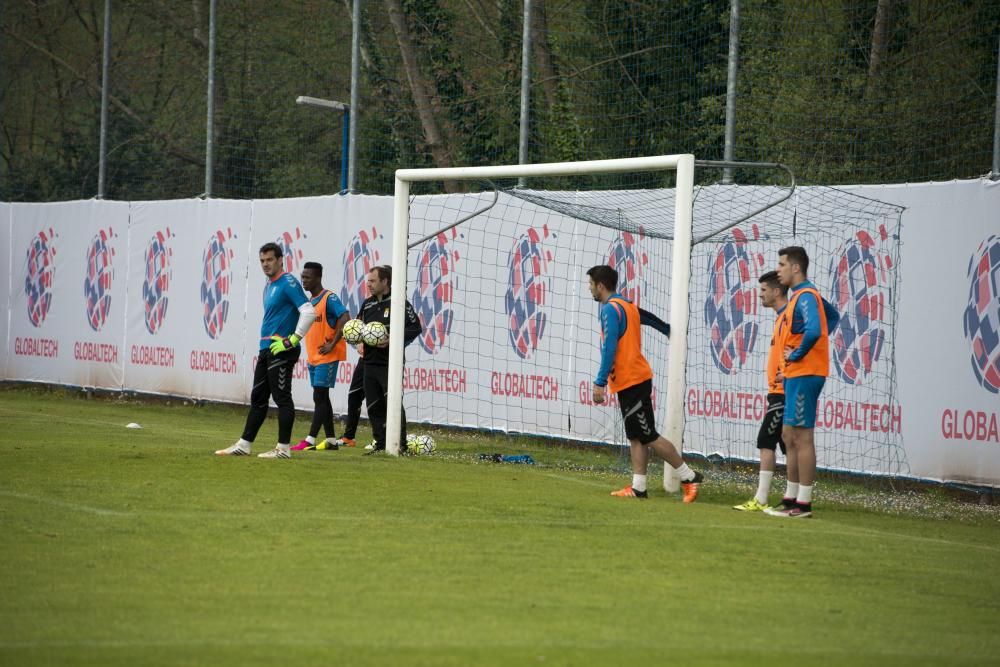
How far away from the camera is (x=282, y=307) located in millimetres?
12617

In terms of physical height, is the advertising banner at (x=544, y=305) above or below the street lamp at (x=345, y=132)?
below

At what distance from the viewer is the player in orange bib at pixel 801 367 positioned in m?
9.95

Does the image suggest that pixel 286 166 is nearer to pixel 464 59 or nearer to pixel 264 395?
pixel 464 59

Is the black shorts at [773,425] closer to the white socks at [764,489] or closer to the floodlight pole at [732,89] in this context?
the white socks at [764,489]

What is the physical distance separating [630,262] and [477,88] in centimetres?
547

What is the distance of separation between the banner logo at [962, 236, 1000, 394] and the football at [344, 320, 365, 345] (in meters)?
5.81

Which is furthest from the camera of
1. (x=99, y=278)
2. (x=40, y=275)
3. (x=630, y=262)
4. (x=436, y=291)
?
(x=40, y=275)

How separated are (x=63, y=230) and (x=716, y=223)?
13373 mm

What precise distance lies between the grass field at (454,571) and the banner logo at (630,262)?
3535mm

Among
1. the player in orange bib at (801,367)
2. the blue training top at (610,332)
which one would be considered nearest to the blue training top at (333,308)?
the blue training top at (610,332)

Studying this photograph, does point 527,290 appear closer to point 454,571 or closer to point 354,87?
point 354,87

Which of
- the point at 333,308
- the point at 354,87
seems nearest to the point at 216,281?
the point at 354,87

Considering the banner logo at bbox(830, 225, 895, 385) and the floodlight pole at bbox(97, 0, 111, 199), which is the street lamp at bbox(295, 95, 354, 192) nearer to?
the floodlight pole at bbox(97, 0, 111, 199)

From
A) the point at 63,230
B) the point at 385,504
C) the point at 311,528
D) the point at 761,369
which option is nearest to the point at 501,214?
the point at 761,369
